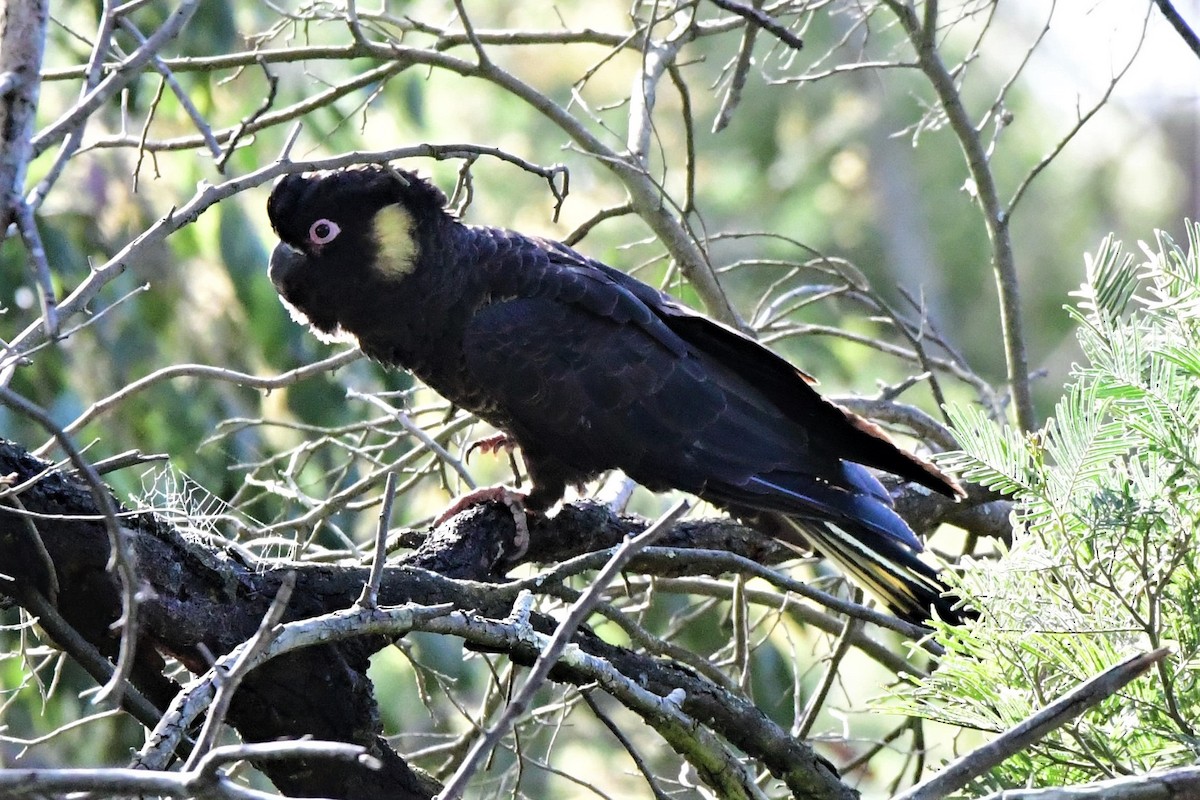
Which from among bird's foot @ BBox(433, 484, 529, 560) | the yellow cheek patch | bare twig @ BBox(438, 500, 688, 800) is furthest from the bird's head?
bare twig @ BBox(438, 500, 688, 800)

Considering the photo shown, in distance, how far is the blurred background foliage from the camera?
3162 mm

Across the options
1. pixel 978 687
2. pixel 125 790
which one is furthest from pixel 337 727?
pixel 978 687

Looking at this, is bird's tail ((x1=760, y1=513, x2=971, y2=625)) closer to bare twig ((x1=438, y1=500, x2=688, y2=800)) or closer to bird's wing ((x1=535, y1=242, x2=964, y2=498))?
bird's wing ((x1=535, y1=242, x2=964, y2=498))

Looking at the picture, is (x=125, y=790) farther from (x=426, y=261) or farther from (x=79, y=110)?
(x=426, y=261)

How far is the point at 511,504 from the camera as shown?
2859 millimetres

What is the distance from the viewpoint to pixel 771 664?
160 inches

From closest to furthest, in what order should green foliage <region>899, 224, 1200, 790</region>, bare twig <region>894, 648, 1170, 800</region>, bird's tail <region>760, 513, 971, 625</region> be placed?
1. bare twig <region>894, 648, 1170, 800</region>
2. green foliage <region>899, 224, 1200, 790</region>
3. bird's tail <region>760, 513, 971, 625</region>

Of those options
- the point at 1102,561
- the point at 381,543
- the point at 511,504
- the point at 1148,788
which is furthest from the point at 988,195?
the point at 381,543

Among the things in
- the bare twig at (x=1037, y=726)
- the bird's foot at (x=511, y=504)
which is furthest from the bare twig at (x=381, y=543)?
the bird's foot at (x=511, y=504)

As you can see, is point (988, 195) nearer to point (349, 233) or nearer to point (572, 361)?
point (572, 361)

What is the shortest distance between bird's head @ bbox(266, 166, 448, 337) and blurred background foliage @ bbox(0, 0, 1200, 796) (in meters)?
0.22

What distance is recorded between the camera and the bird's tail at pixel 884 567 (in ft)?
9.14

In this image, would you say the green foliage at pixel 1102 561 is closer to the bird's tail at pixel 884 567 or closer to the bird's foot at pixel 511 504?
the bird's tail at pixel 884 567

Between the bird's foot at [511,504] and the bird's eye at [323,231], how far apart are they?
2.65ft
